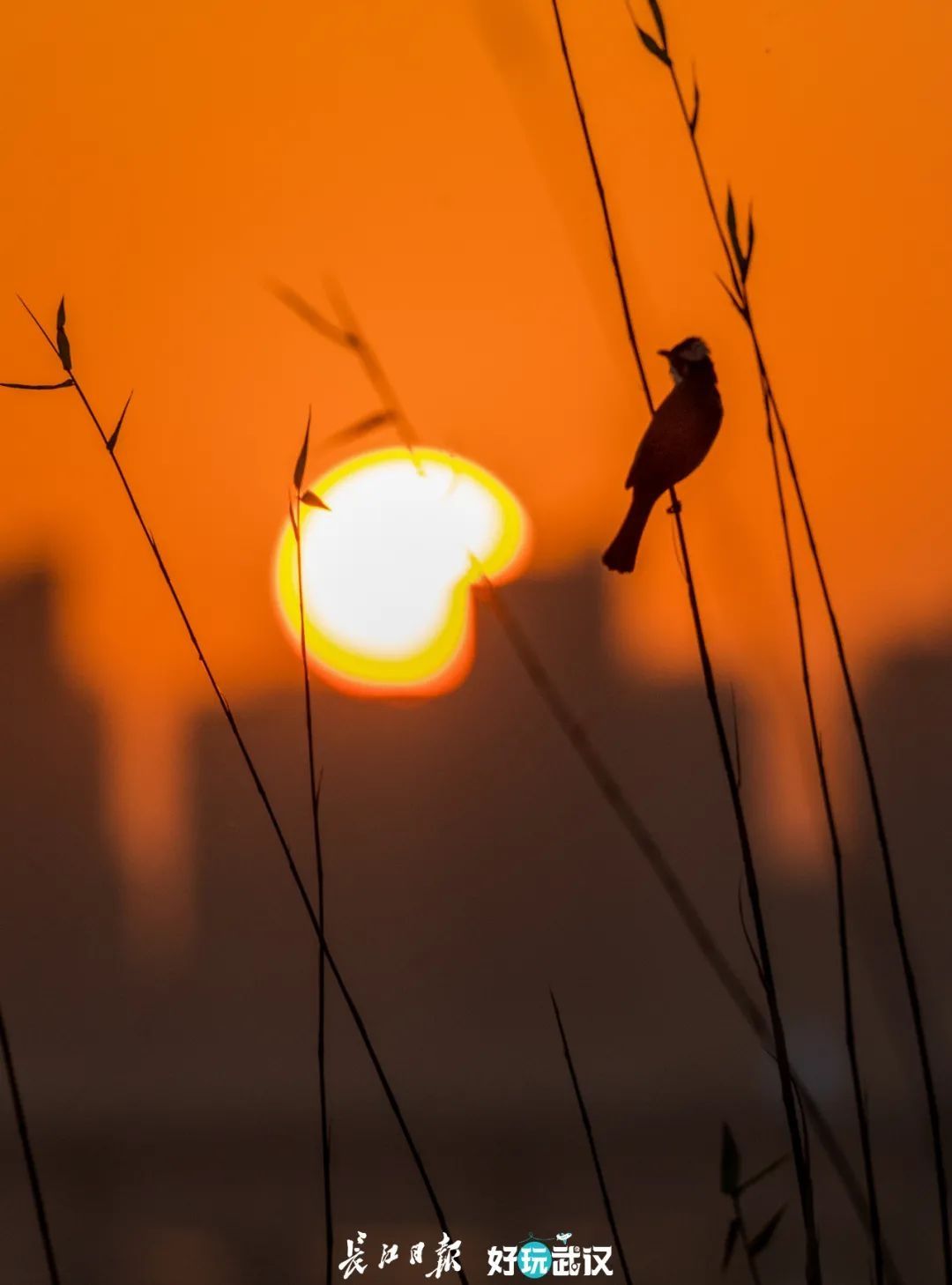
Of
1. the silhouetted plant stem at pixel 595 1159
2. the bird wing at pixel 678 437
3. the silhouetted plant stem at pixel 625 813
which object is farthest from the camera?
the silhouetted plant stem at pixel 625 813

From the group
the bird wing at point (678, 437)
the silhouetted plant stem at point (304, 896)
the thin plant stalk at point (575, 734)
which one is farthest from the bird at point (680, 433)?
the silhouetted plant stem at point (304, 896)

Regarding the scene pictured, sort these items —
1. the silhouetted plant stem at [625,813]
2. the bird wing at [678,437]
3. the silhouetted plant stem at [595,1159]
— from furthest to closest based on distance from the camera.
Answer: the silhouetted plant stem at [625,813] → the bird wing at [678,437] → the silhouetted plant stem at [595,1159]

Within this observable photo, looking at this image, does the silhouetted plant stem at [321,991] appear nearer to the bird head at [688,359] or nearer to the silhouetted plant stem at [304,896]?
the silhouetted plant stem at [304,896]

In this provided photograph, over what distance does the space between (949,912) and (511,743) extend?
1.27 feet

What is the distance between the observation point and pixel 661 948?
79 cm

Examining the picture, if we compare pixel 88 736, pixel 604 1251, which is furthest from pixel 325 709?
pixel 604 1251

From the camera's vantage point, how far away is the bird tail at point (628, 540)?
72cm

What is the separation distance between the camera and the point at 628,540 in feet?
2.46

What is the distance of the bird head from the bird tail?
0.32ft

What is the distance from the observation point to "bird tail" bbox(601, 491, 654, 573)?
0.72 metres

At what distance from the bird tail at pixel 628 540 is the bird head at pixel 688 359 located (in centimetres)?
10

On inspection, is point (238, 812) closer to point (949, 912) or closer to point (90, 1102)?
point (90, 1102)

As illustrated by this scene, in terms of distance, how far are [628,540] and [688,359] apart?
5.7 inches

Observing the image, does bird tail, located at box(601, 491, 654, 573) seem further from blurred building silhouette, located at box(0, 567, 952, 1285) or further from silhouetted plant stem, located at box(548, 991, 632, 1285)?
silhouetted plant stem, located at box(548, 991, 632, 1285)
